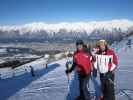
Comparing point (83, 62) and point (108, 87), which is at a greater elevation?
point (83, 62)

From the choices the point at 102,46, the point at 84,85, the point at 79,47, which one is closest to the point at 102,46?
the point at 102,46

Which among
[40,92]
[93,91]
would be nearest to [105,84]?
[93,91]

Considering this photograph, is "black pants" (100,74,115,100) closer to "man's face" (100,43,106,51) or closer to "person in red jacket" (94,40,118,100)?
"person in red jacket" (94,40,118,100)

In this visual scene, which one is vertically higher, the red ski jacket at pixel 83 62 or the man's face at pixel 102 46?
the man's face at pixel 102 46

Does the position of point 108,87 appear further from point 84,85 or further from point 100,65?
point 84,85

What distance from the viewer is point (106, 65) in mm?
6508

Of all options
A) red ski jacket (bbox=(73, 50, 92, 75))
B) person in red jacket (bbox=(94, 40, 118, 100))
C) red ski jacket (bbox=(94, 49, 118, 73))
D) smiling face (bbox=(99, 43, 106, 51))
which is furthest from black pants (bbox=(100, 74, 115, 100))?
smiling face (bbox=(99, 43, 106, 51))

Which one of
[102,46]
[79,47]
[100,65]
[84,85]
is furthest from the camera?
[84,85]

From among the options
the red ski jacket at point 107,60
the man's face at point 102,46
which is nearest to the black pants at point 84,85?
the red ski jacket at point 107,60

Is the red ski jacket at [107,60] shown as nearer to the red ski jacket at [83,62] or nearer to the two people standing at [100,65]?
the two people standing at [100,65]

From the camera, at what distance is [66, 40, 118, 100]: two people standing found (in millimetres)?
6453

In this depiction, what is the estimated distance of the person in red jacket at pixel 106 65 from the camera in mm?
6438

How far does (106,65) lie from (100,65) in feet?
0.52

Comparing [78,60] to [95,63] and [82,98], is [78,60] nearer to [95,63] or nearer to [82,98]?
[95,63]
